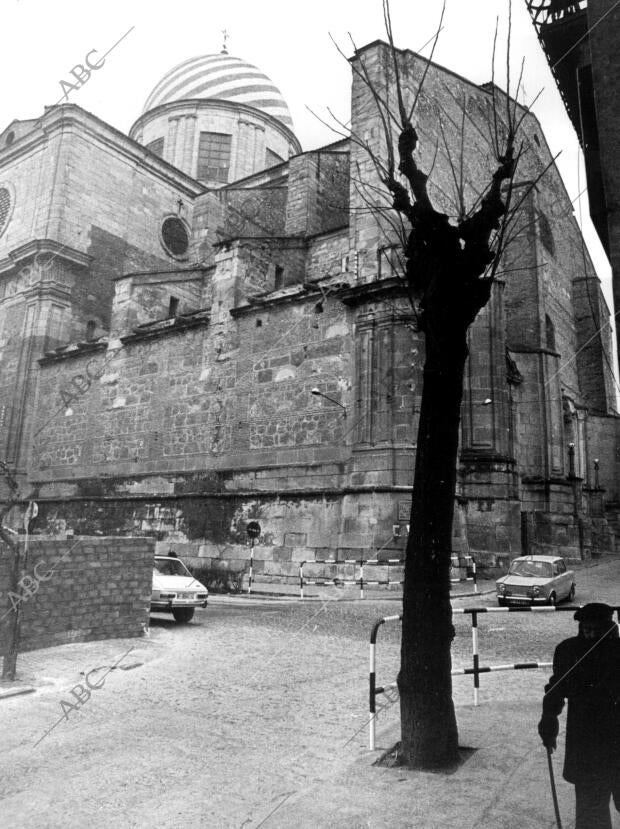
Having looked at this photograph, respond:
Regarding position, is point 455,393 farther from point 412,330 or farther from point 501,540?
point 501,540

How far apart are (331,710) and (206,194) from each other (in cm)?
2560

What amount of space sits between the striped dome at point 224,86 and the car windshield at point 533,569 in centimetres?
3211

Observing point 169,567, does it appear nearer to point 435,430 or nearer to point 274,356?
point 274,356

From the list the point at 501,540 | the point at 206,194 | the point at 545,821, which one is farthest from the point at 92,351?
the point at 545,821

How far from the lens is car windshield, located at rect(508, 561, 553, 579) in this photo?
13.2 metres

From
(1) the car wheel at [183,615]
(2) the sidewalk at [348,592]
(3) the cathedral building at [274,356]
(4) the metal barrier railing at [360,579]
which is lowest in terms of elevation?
(1) the car wheel at [183,615]

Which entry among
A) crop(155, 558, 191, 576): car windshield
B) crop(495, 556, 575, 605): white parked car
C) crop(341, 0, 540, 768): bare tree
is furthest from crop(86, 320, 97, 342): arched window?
crop(341, 0, 540, 768): bare tree

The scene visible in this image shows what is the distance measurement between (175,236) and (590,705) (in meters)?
31.0

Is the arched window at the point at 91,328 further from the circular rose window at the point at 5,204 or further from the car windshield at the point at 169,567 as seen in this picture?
the car windshield at the point at 169,567

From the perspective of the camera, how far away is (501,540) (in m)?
17.6

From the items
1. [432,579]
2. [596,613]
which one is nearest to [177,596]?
[432,579]

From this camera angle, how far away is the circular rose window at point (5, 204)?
93.3 feet

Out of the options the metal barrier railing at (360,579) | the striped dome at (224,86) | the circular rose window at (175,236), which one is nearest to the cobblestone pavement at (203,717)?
the metal barrier railing at (360,579)

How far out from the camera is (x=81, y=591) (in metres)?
8.84
